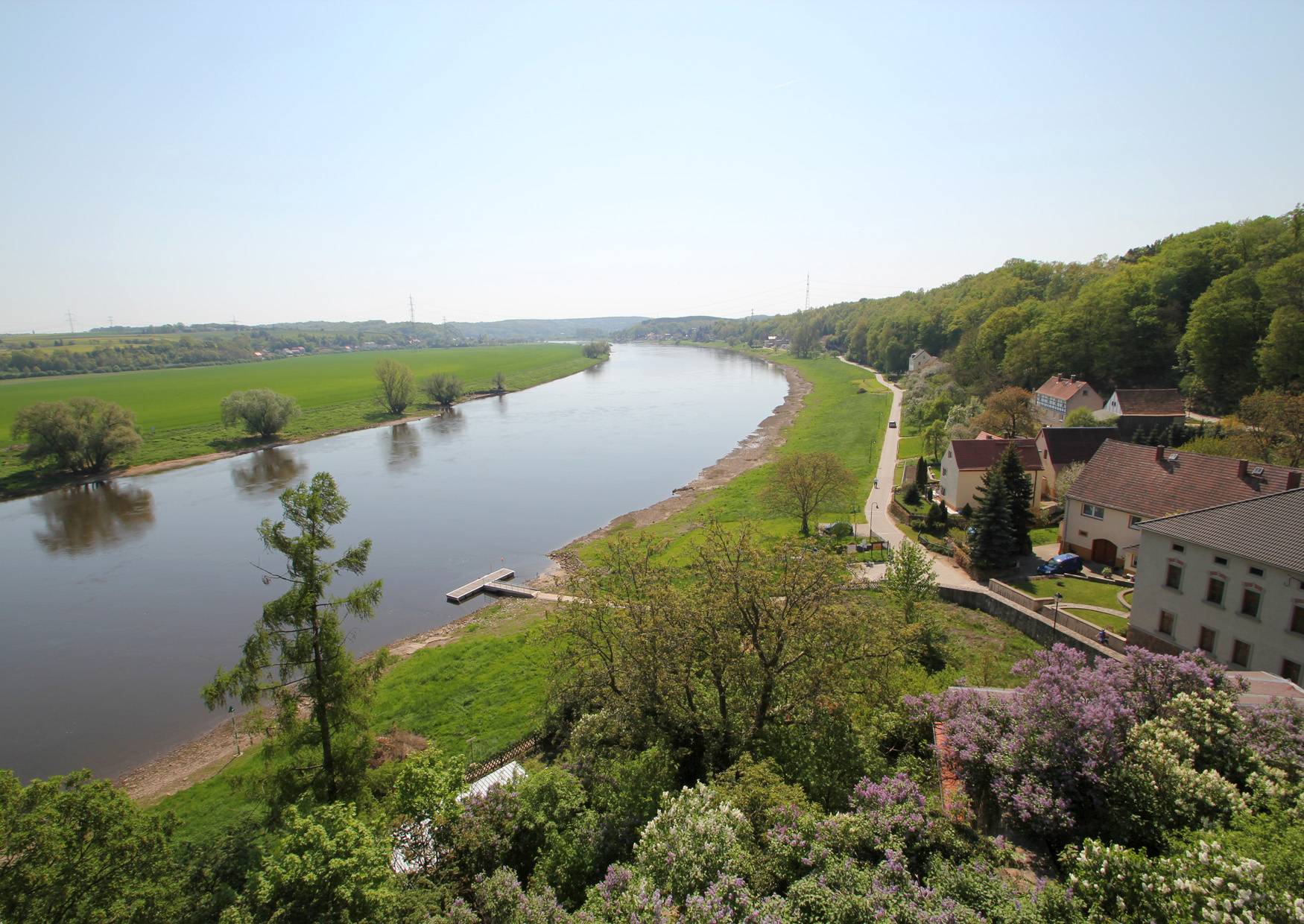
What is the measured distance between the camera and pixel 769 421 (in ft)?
235

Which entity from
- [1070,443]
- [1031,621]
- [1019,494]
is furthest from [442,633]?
[1070,443]

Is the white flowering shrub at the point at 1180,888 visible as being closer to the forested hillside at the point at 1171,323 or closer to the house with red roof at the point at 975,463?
the house with red roof at the point at 975,463

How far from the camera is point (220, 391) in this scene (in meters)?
96.3

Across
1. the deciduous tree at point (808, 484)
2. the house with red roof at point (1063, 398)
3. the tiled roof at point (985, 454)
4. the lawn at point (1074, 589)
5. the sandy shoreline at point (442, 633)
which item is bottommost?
the sandy shoreline at point (442, 633)

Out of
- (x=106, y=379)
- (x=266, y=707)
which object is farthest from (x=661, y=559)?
(x=106, y=379)

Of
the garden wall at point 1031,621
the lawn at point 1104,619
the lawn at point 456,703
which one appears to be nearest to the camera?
the lawn at point 456,703

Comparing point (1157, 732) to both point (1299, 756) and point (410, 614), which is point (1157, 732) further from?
point (410, 614)

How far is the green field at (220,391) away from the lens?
2493 inches

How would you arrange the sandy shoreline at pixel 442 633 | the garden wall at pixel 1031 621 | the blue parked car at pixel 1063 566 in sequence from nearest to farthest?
the sandy shoreline at pixel 442 633 < the garden wall at pixel 1031 621 < the blue parked car at pixel 1063 566

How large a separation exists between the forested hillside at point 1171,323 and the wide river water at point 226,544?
2675cm

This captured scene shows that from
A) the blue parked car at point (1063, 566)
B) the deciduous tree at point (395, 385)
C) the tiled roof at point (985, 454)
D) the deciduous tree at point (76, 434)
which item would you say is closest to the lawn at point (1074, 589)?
the blue parked car at point (1063, 566)

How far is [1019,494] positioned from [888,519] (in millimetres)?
6902

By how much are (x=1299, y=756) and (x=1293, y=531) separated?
1195cm

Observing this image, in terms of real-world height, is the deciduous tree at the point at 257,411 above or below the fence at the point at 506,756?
above
